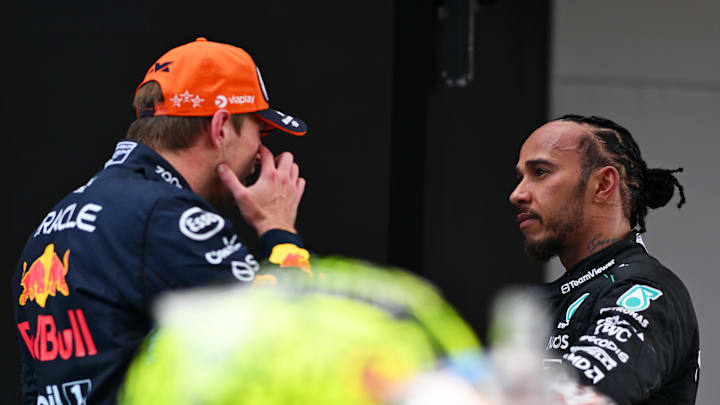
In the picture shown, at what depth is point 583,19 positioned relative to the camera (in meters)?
4.27

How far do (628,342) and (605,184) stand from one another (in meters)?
0.58

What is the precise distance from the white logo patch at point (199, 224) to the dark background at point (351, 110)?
174cm

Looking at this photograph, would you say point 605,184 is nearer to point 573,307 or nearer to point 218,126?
point 573,307

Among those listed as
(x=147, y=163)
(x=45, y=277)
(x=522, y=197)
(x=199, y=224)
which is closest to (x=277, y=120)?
(x=147, y=163)

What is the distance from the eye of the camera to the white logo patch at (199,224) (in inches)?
Result: 49.8

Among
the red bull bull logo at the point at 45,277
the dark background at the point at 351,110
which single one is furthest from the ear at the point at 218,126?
the dark background at the point at 351,110

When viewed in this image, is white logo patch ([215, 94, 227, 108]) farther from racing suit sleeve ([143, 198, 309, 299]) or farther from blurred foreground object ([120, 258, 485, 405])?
blurred foreground object ([120, 258, 485, 405])

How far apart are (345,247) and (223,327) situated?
2801 mm

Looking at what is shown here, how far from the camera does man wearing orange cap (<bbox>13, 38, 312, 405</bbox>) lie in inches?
50.2

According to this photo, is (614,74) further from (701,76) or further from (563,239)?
(563,239)

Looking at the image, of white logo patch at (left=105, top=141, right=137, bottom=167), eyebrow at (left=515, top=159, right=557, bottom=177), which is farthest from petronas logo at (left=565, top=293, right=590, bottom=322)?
white logo patch at (left=105, top=141, right=137, bottom=167)

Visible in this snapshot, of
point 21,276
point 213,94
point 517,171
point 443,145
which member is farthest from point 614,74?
point 21,276

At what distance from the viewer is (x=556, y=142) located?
2.12 meters

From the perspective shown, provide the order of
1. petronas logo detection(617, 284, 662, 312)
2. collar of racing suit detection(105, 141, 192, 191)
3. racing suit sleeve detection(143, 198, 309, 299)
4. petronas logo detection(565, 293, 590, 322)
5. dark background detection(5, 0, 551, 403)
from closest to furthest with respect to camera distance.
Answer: racing suit sleeve detection(143, 198, 309, 299) < collar of racing suit detection(105, 141, 192, 191) < petronas logo detection(617, 284, 662, 312) < petronas logo detection(565, 293, 590, 322) < dark background detection(5, 0, 551, 403)
